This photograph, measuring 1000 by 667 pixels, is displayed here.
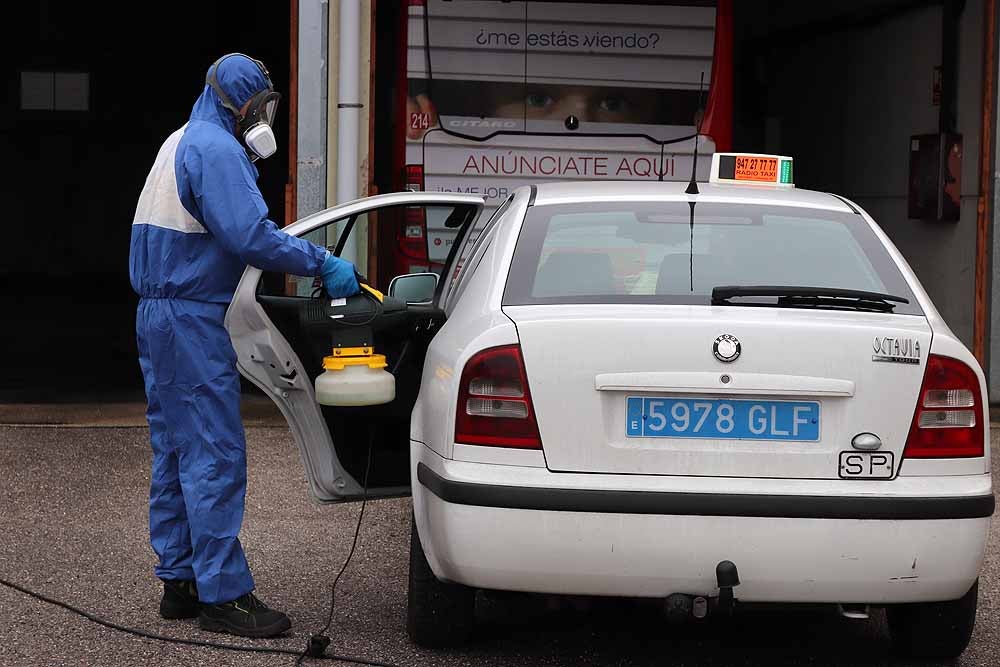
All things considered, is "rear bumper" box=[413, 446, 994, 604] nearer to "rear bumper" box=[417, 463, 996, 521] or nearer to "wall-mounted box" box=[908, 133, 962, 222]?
"rear bumper" box=[417, 463, 996, 521]

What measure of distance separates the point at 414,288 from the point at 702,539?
74.3 inches

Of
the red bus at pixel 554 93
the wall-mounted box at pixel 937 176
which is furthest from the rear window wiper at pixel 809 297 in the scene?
the wall-mounted box at pixel 937 176

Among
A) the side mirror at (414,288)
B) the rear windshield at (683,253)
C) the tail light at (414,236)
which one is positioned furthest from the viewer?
the tail light at (414,236)

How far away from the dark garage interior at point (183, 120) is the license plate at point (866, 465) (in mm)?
6856

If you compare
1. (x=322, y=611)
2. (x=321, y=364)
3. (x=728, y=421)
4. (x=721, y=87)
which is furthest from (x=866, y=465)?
(x=721, y=87)

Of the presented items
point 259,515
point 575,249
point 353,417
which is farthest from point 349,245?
point 575,249

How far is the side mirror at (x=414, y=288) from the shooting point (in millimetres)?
5363

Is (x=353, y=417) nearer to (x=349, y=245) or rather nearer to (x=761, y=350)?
(x=761, y=350)

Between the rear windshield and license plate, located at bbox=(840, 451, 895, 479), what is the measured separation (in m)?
0.45

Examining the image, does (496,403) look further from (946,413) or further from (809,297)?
(946,413)

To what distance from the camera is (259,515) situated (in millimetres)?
6562

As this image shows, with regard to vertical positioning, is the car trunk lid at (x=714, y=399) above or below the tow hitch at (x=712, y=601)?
above

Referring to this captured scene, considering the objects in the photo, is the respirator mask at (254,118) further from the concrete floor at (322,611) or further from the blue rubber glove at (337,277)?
the concrete floor at (322,611)

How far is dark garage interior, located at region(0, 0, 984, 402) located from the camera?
11.0 metres
